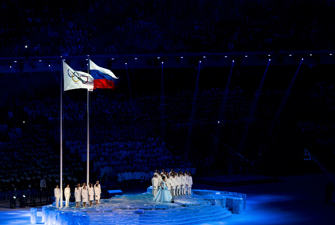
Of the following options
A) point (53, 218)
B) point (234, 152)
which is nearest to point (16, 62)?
point (234, 152)

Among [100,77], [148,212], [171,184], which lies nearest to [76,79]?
[100,77]

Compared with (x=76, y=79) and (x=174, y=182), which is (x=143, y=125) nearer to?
(x=174, y=182)

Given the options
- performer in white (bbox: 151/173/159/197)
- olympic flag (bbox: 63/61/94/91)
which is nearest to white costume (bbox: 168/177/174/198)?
performer in white (bbox: 151/173/159/197)

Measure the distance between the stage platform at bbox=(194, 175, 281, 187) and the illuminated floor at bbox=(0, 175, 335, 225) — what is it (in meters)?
0.66

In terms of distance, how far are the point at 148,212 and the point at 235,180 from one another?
13.6 m

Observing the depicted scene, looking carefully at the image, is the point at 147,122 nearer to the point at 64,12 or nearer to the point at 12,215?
the point at 64,12

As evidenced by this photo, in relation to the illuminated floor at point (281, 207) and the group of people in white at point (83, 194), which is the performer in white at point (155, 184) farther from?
the illuminated floor at point (281, 207)

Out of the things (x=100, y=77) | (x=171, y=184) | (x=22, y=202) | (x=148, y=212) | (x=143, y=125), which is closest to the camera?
(x=148, y=212)

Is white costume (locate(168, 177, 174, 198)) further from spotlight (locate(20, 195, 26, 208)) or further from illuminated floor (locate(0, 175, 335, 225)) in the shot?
spotlight (locate(20, 195, 26, 208))

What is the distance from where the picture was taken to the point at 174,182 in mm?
30609

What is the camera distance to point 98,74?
2747 cm

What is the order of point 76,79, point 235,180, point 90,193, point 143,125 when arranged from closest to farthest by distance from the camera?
point 76,79 → point 90,193 → point 235,180 → point 143,125

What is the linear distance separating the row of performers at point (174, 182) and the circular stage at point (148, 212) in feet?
3.05

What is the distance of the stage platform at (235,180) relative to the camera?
38.4m
